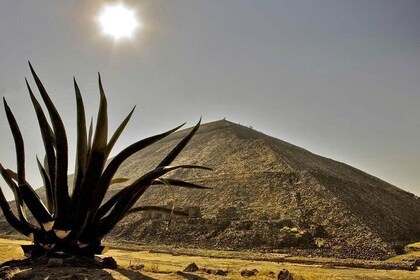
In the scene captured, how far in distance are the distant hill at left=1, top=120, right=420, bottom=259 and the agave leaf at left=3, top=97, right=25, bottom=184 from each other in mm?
17873

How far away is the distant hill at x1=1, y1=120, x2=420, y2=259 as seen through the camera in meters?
22.4

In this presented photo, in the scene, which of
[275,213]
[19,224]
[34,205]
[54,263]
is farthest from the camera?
[275,213]

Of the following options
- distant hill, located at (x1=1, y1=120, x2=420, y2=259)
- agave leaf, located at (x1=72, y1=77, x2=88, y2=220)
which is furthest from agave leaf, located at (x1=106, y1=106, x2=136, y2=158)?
distant hill, located at (x1=1, y1=120, x2=420, y2=259)

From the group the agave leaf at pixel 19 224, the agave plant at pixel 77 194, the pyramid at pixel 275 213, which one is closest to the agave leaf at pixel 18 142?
the agave plant at pixel 77 194

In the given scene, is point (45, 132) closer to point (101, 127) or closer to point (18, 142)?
point (18, 142)

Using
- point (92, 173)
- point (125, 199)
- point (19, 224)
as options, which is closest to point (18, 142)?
point (19, 224)

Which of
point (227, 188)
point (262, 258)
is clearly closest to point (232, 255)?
point (262, 258)

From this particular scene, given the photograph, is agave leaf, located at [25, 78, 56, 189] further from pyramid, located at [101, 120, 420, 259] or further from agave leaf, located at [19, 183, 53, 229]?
pyramid, located at [101, 120, 420, 259]

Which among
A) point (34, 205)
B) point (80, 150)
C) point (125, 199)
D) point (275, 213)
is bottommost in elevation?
point (275, 213)

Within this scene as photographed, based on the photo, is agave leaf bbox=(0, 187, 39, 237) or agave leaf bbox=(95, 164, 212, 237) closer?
agave leaf bbox=(0, 187, 39, 237)

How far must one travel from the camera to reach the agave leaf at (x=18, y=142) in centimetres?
541

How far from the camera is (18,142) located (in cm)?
556

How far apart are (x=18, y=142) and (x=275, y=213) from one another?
2374 cm

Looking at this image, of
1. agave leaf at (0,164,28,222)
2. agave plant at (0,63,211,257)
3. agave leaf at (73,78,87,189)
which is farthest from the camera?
agave leaf at (0,164,28,222)
